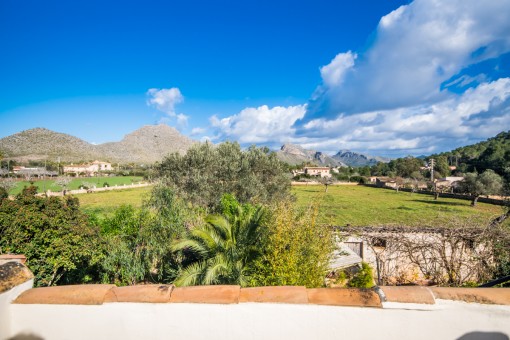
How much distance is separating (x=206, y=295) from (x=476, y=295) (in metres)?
2.29

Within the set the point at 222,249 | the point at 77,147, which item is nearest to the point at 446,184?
the point at 222,249

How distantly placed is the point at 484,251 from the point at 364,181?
231 ft

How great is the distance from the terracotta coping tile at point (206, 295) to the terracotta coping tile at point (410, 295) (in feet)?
4.25

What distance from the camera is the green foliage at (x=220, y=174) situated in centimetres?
1540

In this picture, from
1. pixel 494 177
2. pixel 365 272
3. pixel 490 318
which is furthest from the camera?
pixel 494 177

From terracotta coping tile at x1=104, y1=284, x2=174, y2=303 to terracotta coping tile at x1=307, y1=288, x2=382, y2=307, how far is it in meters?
1.26

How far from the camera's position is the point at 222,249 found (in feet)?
22.6

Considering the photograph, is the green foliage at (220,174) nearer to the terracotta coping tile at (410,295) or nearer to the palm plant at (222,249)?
the palm plant at (222,249)

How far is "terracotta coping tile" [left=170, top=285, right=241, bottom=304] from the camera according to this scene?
2.26m

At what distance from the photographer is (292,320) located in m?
2.28

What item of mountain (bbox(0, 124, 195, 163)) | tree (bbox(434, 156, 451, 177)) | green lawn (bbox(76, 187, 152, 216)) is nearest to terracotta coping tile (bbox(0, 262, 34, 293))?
green lawn (bbox(76, 187, 152, 216))

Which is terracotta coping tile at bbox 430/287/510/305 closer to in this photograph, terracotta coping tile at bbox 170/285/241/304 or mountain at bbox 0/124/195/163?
terracotta coping tile at bbox 170/285/241/304

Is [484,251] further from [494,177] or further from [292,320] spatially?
[494,177]

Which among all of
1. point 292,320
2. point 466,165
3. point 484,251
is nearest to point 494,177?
point 484,251
